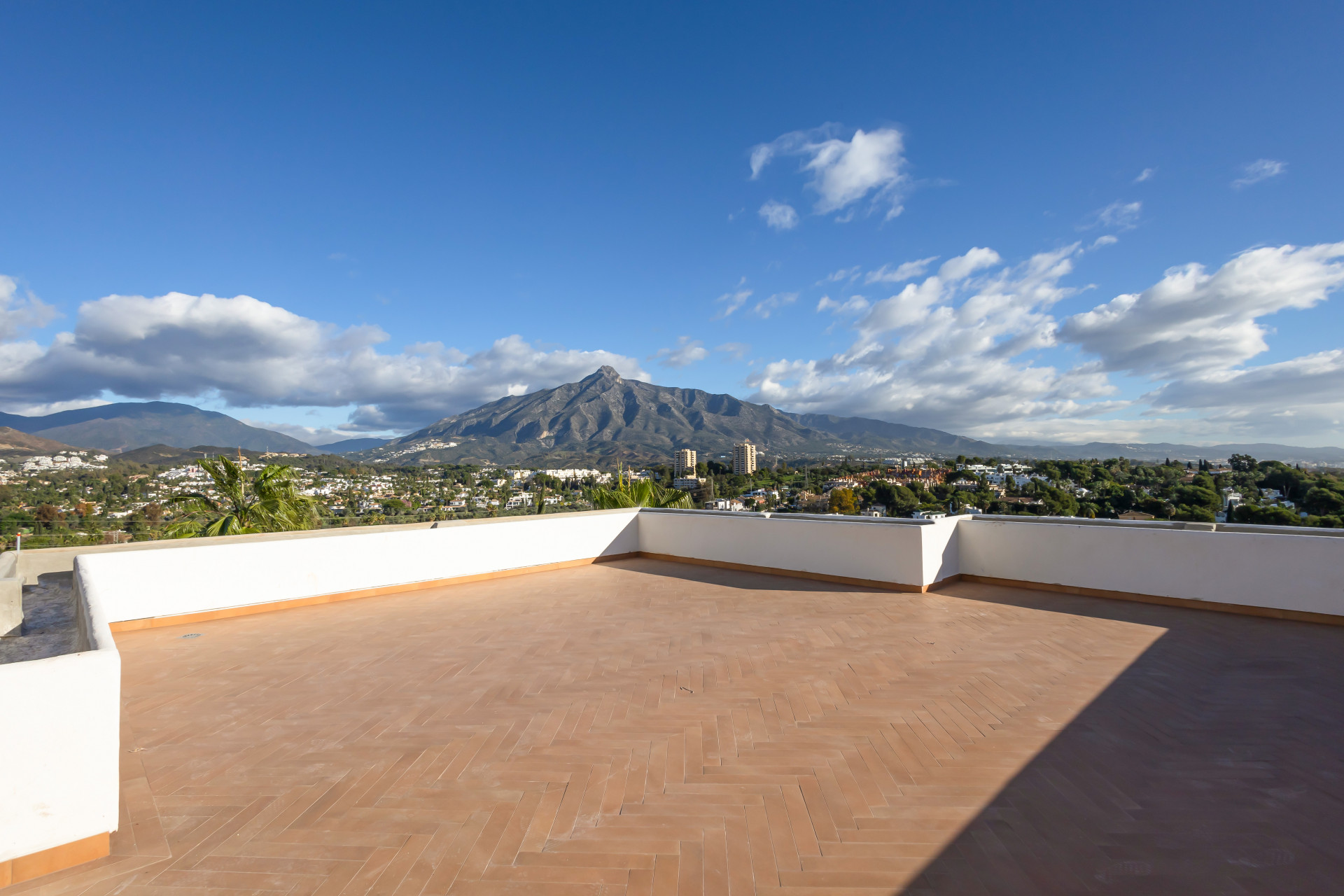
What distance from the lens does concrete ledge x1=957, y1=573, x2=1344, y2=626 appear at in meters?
4.11

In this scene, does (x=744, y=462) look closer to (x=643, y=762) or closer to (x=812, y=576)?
(x=812, y=576)

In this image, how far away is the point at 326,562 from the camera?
519 centimetres

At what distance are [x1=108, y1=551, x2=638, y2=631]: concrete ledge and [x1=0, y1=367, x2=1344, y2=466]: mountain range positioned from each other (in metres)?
25.9

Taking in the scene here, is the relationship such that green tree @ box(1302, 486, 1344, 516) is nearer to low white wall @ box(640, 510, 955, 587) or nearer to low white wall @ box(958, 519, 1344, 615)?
low white wall @ box(958, 519, 1344, 615)

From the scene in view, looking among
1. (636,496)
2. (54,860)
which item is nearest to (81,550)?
(54,860)

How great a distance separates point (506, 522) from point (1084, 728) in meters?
5.48

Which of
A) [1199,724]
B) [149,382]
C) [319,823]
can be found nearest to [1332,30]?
[1199,724]

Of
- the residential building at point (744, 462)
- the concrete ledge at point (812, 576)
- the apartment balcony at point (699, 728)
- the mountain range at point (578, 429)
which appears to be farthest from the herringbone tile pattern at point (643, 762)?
the mountain range at point (578, 429)

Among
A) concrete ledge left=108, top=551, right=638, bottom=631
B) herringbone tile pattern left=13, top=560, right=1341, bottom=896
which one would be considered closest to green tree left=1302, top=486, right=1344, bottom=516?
herringbone tile pattern left=13, top=560, right=1341, bottom=896

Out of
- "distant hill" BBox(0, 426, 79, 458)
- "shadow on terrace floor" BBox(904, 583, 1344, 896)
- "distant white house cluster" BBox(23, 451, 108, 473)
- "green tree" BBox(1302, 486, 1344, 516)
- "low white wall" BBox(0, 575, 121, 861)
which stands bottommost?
"shadow on terrace floor" BBox(904, 583, 1344, 896)

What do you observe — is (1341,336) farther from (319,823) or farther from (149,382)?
(149,382)

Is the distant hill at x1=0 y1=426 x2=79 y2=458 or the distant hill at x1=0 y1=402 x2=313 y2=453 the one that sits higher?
the distant hill at x1=0 y1=402 x2=313 y2=453

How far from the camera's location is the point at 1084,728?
97.0 inches

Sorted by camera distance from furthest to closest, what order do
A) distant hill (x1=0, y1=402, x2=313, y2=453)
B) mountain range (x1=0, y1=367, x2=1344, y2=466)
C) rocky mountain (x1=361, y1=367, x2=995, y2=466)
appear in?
distant hill (x1=0, y1=402, x2=313, y2=453) < rocky mountain (x1=361, y1=367, x2=995, y2=466) < mountain range (x1=0, y1=367, x2=1344, y2=466)
